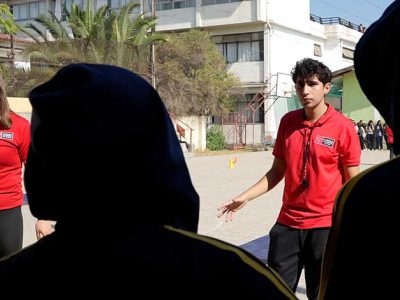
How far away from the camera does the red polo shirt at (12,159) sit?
3.87 m

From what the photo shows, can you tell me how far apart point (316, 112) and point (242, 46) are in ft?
101

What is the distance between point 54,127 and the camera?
4.25ft

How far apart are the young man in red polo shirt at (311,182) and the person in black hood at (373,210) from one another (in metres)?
2.28

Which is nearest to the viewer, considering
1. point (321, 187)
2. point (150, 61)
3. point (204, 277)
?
point (204, 277)

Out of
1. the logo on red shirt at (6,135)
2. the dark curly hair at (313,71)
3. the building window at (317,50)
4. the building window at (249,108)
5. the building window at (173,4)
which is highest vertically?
the building window at (173,4)

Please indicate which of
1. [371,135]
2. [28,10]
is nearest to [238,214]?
[371,135]

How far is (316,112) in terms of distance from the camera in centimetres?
374

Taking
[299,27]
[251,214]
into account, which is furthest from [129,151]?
[299,27]

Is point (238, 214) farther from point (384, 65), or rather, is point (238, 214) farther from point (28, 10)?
point (28, 10)

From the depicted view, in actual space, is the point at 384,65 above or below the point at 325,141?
above

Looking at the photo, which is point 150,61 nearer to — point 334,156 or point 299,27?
point 299,27

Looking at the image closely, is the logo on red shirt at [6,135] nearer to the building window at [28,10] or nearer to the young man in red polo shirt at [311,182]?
the young man in red polo shirt at [311,182]

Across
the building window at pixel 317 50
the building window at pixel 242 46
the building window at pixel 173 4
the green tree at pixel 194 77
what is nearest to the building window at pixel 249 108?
the green tree at pixel 194 77

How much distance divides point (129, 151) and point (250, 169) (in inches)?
628
